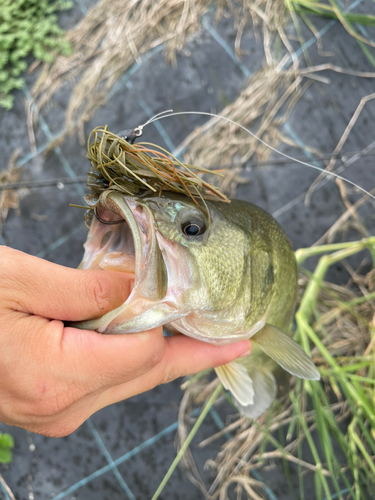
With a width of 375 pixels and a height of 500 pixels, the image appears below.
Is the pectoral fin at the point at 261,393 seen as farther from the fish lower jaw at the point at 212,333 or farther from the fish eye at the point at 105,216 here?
the fish eye at the point at 105,216

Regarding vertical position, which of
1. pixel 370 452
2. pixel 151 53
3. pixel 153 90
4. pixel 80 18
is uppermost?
pixel 80 18

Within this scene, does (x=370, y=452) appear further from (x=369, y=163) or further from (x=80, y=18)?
(x=80, y=18)

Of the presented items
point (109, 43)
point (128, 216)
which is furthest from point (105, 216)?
point (109, 43)

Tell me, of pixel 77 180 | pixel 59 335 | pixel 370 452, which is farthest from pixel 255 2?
pixel 370 452

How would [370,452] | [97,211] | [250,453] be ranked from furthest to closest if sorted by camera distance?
[250,453]
[370,452]
[97,211]

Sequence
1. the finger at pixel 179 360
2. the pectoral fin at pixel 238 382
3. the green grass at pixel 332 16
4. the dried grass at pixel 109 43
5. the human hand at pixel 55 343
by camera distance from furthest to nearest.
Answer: the dried grass at pixel 109 43 → the green grass at pixel 332 16 → the pectoral fin at pixel 238 382 → the finger at pixel 179 360 → the human hand at pixel 55 343

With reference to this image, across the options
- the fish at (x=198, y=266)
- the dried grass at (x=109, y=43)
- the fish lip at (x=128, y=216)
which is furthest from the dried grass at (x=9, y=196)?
the fish lip at (x=128, y=216)
